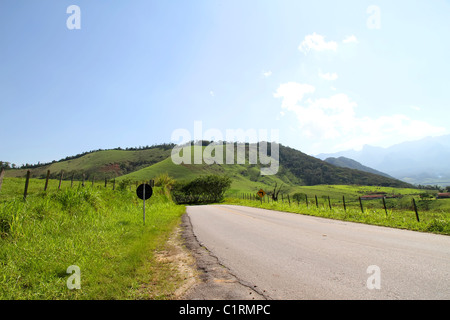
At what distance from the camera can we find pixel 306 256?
228 inches

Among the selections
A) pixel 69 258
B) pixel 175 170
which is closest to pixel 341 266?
pixel 69 258

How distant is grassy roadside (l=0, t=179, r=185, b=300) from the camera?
4.05m

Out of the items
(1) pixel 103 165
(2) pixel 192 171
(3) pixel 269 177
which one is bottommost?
(3) pixel 269 177

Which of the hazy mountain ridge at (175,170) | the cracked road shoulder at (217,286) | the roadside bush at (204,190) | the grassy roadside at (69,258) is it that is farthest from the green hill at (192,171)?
the cracked road shoulder at (217,286)

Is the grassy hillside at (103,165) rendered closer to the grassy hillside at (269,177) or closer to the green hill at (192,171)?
the green hill at (192,171)

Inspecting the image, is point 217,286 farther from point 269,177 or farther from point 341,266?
point 269,177

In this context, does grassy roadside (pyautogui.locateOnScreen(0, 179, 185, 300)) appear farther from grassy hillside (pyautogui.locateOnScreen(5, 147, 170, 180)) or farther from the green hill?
grassy hillside (pyautogui.locateOnScreen(5, 147, 170, 180))

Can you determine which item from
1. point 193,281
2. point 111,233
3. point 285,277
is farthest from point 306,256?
point 111,233

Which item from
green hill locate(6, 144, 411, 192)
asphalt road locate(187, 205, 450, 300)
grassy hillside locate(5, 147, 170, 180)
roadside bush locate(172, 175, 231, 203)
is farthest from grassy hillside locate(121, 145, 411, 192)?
asphalt road locate(187, 205, 450, 300)

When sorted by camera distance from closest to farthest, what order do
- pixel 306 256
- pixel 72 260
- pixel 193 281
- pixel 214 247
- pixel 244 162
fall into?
pixel 193 281 < pixel 72 260 < pixel 306 256 < pixel 214 247 < pixel 244 162

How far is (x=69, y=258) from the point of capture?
18.2ft

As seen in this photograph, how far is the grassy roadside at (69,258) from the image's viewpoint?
4055 millimetres

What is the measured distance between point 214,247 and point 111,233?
401 centimetres
